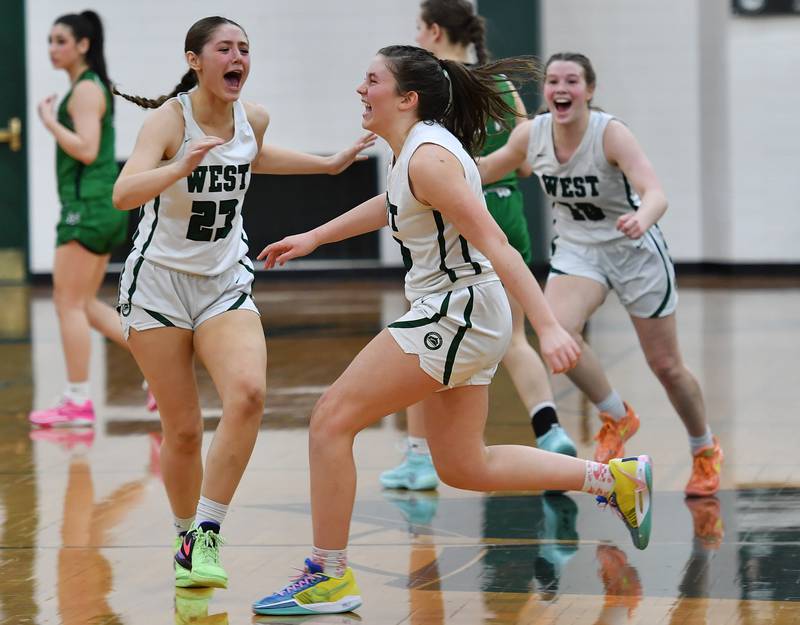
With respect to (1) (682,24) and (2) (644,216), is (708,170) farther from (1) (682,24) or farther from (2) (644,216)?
(2) (644,216)

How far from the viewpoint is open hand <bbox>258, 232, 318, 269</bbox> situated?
4824 mm

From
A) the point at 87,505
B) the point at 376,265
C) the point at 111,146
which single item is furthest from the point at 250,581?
the point at 376,265

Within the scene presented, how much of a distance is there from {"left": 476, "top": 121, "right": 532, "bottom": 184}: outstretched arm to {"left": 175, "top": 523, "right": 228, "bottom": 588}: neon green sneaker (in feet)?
7.68

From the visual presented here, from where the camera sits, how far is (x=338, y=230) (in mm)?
4926

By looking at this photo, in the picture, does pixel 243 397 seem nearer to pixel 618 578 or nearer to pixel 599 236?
pixel 618 578

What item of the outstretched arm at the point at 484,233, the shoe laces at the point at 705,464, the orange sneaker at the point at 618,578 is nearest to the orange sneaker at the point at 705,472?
the shoe laces at the point at 705,464

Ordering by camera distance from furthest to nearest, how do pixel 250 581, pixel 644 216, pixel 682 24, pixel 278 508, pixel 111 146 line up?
1. pixel 682 24
2. pixel 111 146
3. pixel 278 508
4. pixel 644 216
5. pixel 250 581

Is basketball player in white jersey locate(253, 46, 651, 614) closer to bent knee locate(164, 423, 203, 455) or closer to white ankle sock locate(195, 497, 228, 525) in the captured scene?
white ankle sock locate(195, 497, 228, 525)

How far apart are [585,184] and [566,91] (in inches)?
15.9

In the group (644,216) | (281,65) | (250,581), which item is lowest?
(250,581)

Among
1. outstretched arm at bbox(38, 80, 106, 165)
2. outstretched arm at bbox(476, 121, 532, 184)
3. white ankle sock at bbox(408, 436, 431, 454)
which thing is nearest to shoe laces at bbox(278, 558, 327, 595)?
white ankle sock at bbox(408, 436, 431, 454)

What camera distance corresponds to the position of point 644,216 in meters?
5.73

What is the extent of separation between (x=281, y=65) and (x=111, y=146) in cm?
831

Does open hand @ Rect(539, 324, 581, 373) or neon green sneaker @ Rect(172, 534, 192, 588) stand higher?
open hand @ Rect(539, 324, 581, 373)
